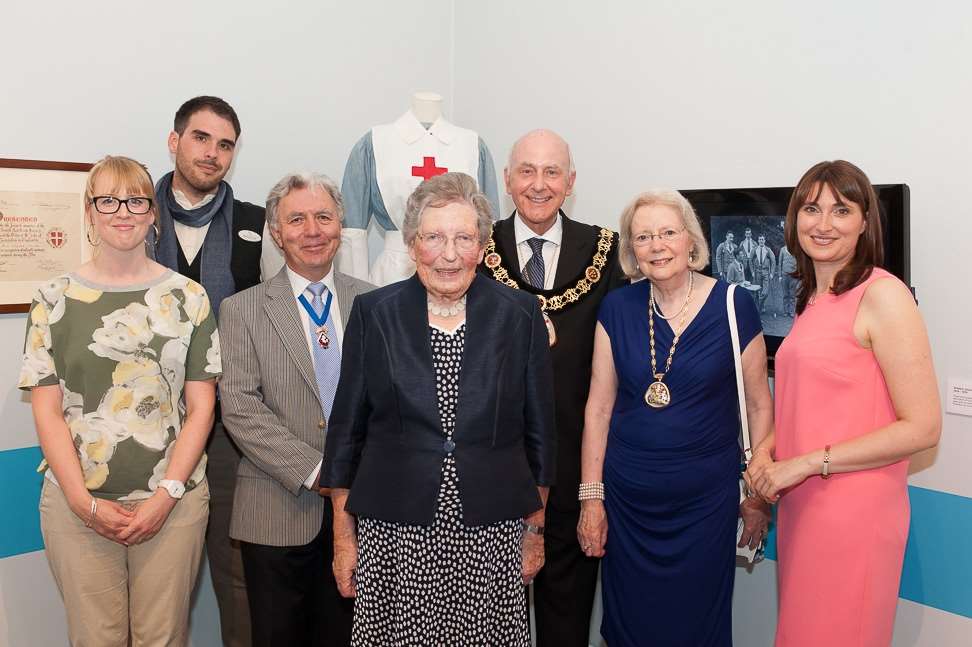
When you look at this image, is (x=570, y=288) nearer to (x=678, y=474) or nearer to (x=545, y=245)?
(x=545, y=245)

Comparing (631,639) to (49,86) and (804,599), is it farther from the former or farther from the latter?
(49,86)

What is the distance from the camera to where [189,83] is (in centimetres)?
295

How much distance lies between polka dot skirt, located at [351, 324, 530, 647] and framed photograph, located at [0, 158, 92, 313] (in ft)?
4.87

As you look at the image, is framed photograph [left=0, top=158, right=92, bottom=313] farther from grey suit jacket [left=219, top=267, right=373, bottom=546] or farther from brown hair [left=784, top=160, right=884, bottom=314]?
brown hair [left=784, top=160, right=884, bottom=314]

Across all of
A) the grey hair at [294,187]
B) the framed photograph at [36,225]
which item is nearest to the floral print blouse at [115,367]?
the grey hair at [294,187]

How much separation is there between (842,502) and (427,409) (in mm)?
957

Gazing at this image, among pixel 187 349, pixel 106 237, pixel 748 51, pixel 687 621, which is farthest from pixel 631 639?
pixel 748 51

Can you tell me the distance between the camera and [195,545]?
2152 millimetres

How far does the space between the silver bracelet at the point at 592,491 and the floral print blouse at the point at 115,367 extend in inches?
41.4

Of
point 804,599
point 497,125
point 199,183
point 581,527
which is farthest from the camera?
point 497,125

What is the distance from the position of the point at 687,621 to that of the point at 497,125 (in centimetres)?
235

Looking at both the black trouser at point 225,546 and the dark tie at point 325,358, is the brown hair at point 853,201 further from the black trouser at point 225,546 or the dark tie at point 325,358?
the black trouser at point 225,546

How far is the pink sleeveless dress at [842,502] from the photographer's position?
185 cm

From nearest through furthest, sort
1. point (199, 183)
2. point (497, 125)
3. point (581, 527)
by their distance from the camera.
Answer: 1. point (581, 527)
2. point (199, 183)
3. point (497, 125)
